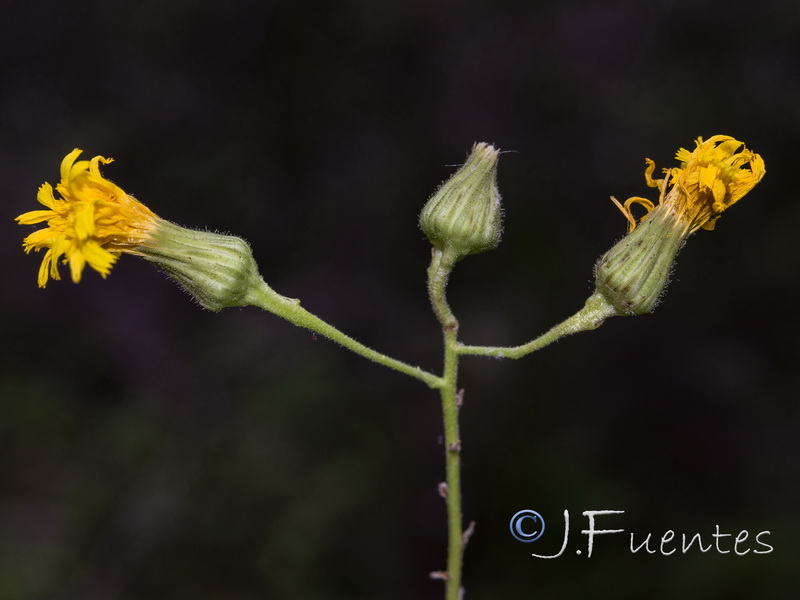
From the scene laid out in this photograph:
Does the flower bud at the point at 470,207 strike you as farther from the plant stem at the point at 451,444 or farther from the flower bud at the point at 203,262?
the flower bud at the point at 203,262

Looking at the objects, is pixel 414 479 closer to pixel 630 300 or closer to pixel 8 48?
pixel 630 300

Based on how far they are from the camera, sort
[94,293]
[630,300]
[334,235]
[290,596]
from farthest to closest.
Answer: [334,235], [94,293], [290,596], [630,300]

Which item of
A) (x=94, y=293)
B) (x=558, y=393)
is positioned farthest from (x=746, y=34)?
(x=94, y=293)

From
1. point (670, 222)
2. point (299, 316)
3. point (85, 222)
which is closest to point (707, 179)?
point (670, 222)

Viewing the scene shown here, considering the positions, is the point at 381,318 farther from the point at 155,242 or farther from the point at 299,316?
the point at 155,242

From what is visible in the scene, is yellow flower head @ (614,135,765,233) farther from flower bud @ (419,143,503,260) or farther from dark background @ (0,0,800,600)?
dark background @ (0,0,800,600)

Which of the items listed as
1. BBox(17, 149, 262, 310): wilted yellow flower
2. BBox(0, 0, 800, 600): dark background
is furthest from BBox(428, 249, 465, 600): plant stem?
BBox(0, 0, 800, 600): dark background
